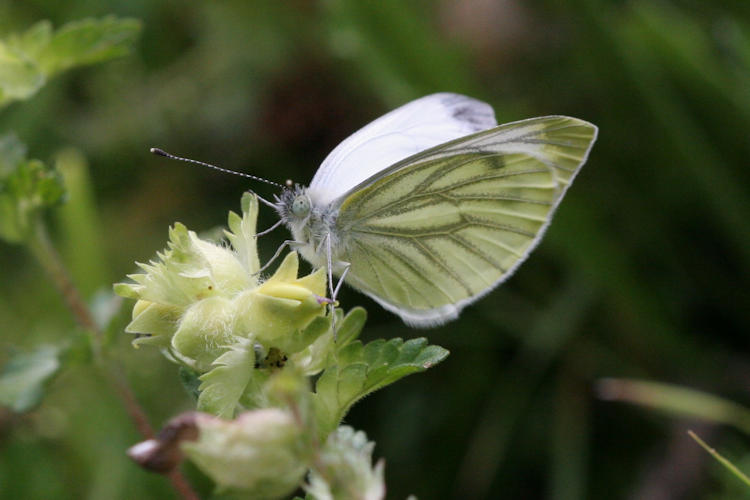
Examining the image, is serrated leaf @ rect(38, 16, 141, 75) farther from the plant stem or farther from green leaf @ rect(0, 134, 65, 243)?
the plant stem

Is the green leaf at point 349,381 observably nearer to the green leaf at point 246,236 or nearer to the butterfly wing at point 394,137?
the green leaf at point 246,236

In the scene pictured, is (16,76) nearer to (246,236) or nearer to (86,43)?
(86,43)

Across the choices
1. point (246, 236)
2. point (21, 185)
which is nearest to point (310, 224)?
point (246, 236)

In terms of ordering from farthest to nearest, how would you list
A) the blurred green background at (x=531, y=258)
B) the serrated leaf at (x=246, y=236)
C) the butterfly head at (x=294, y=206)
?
the blurred green background at (x=531, y=258) → the butterfly head at (x=294, y=206) → the serrated leaf at (x=246, y=236)

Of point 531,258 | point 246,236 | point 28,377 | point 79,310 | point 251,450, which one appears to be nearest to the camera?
point 251,450

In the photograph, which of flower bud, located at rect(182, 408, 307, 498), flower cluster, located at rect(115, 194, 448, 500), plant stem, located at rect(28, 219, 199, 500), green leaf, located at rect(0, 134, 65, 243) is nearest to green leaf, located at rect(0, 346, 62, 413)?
plant stem, located at rect(28, 219, 199, 500)

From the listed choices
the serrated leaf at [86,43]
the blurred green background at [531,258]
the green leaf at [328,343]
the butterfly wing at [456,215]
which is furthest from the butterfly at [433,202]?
the blurred green background at [531,258]

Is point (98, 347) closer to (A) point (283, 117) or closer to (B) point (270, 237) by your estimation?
(B) point (270, 237)
